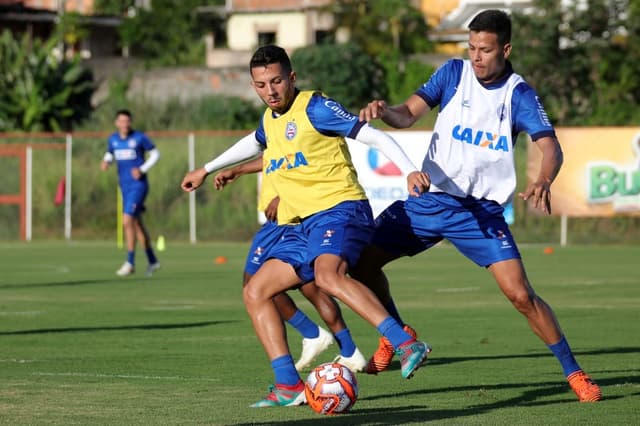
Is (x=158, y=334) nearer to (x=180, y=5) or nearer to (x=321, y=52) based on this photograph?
(x=321, y=52)

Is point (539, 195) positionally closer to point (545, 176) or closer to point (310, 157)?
point (545, 176)

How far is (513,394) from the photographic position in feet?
28.9

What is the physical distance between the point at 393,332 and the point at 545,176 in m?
1.22

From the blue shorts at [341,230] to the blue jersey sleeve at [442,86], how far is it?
0.72 metres

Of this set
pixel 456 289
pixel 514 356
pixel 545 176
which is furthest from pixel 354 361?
pixel 456 289

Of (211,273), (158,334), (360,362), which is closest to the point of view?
(360,362)

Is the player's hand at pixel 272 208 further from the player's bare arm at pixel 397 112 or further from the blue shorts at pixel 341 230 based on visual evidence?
the player's bare arm at pixel 397 112

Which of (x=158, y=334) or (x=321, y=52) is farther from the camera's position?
(x=321, y=52)

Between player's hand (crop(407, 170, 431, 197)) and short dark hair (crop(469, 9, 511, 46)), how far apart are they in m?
1.19

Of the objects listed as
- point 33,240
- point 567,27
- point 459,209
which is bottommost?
point 33,240

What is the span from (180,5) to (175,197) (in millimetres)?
34299

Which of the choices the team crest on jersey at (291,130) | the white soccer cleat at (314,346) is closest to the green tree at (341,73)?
the white soccer cleat at (314,346)

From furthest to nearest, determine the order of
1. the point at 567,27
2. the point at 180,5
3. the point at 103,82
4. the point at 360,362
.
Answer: the point at 180,5, the point at 103,82, the point at 567,27, the point at 360,362

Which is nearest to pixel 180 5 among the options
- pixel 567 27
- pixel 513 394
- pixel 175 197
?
pixel 567 27
